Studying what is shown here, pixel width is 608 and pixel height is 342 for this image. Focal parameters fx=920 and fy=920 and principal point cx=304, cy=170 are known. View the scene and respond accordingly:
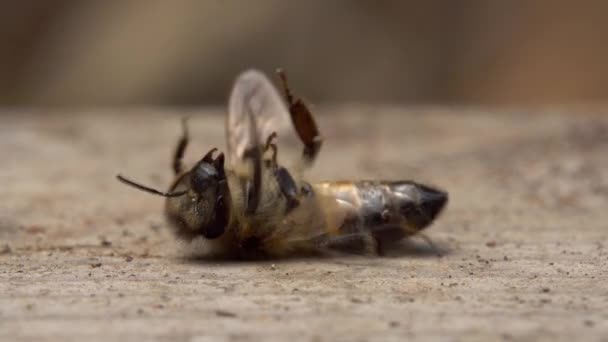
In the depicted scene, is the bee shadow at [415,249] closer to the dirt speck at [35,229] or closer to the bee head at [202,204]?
the bee head at [202,204]

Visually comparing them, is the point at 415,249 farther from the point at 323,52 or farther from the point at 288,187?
the point at 323,52

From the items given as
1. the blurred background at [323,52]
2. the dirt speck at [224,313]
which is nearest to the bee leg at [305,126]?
the dirt speck at [224,313]

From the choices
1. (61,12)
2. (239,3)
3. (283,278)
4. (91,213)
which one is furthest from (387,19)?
(283,278)

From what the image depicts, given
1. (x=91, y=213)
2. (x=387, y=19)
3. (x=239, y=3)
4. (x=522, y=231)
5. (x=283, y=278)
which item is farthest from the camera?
(x=387, y=19)

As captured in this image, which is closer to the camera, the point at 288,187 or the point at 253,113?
the point at 288,187

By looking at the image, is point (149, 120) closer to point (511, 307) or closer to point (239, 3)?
point (511, 307)

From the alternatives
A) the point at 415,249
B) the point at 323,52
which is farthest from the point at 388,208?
the point at 323,52
